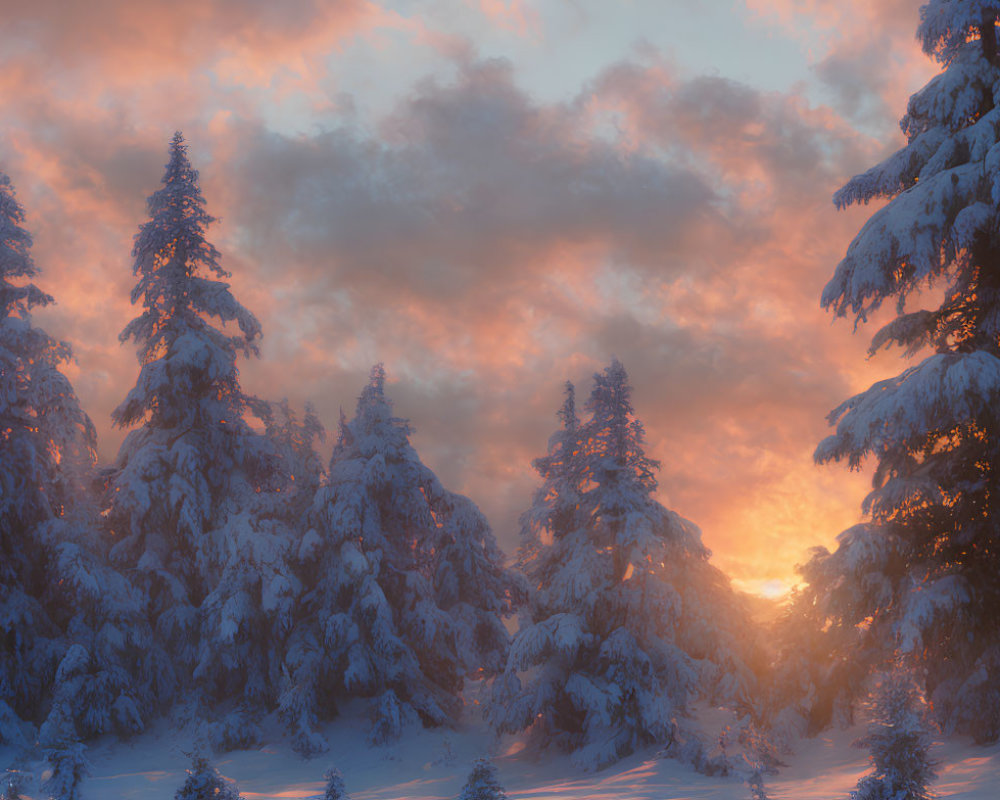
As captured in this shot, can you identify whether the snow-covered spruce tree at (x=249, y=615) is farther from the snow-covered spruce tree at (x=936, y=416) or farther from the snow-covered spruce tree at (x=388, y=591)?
the snow-covered spruce tree at (x=936, y=416)

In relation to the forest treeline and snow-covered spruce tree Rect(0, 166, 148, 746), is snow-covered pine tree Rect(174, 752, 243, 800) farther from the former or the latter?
snow-covered spruce tree Rect(0, 166, 148, 746)

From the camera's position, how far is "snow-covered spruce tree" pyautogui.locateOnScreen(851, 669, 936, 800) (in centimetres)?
745

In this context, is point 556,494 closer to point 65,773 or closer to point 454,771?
point 454,771

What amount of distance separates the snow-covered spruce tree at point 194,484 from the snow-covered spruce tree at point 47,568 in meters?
1.22

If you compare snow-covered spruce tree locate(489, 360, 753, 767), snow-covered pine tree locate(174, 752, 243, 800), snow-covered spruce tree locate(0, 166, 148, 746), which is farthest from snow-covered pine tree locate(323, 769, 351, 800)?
snow-covered spruce tree locate(0, 166, 148, 746)

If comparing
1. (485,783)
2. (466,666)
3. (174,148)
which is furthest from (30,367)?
(485,783)

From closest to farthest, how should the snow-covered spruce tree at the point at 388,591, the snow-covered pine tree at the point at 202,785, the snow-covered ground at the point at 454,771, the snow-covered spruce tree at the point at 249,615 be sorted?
the snow-covered pine tree at the point at 202,785
the snow-covered ground at the point at 454,771
the snow-covered spruce tree at the point at 249,615
the snow-covered spruce tree at the point at 388,591

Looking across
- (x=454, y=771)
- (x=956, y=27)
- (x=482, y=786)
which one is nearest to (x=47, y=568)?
(x=454, y=771)

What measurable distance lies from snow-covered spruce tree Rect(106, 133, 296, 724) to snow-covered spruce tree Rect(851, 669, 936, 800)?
15.6m

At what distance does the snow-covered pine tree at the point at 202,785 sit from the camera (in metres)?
8.15

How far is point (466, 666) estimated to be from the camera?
2355 cm

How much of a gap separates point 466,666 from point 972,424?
1658 cm

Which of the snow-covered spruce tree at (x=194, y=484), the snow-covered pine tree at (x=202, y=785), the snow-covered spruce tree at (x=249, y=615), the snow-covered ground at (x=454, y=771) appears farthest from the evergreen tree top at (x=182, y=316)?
the snow-covered pine tree at (x=202, y=785)

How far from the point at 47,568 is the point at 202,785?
46.3ft
